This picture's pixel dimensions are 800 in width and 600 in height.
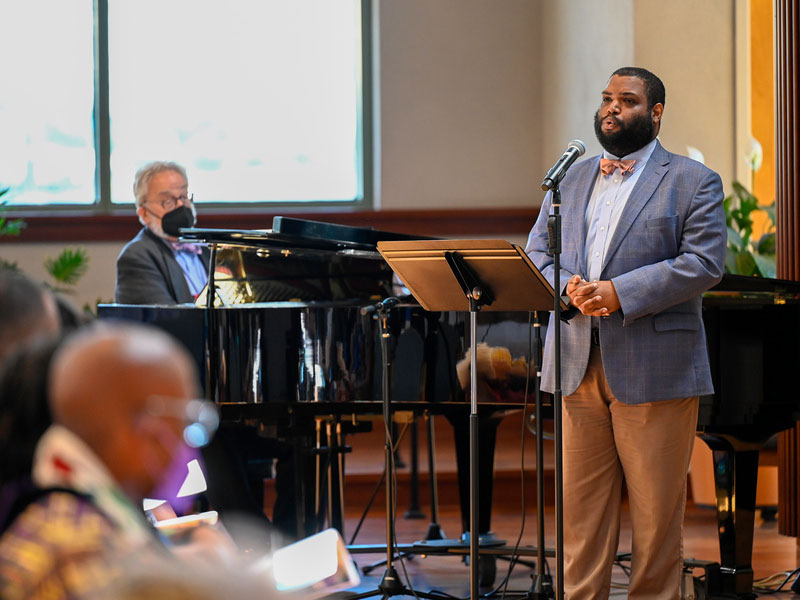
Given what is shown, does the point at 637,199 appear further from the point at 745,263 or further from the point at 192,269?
the point at 745,263

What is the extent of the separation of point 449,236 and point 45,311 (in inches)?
229

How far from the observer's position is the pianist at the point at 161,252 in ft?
14.6

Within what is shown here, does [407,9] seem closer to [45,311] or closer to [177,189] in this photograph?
[177,189]

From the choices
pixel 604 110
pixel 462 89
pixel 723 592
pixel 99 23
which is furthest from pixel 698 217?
pixel 99 23

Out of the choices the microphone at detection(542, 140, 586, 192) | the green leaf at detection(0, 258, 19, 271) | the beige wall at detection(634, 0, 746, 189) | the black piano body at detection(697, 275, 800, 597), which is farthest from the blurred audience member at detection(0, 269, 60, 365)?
the green leaf at detection(0, 258, 19, 271)

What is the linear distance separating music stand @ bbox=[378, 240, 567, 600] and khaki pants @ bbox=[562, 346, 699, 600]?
0.36 meters

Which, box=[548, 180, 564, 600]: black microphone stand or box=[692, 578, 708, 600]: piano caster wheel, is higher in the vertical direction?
box=[548, 180, 564, 600]: black microphone stand

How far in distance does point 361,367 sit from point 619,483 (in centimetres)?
110

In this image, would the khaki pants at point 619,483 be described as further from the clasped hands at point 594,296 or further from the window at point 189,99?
the window at point 189,99

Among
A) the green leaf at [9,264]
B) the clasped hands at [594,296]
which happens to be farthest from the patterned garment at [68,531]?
the green leaf at [9,264]

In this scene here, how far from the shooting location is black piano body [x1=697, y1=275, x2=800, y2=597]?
12.4 feet

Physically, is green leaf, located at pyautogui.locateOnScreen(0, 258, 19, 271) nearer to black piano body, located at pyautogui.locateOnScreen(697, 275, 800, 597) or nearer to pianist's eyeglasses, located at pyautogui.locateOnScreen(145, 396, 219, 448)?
black piano body, located at pyautogui.locateOnScreen(697, 275, 800, 597)

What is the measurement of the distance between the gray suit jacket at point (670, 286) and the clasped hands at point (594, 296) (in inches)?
1.4

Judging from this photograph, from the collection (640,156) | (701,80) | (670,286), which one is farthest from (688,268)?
(701,80)
